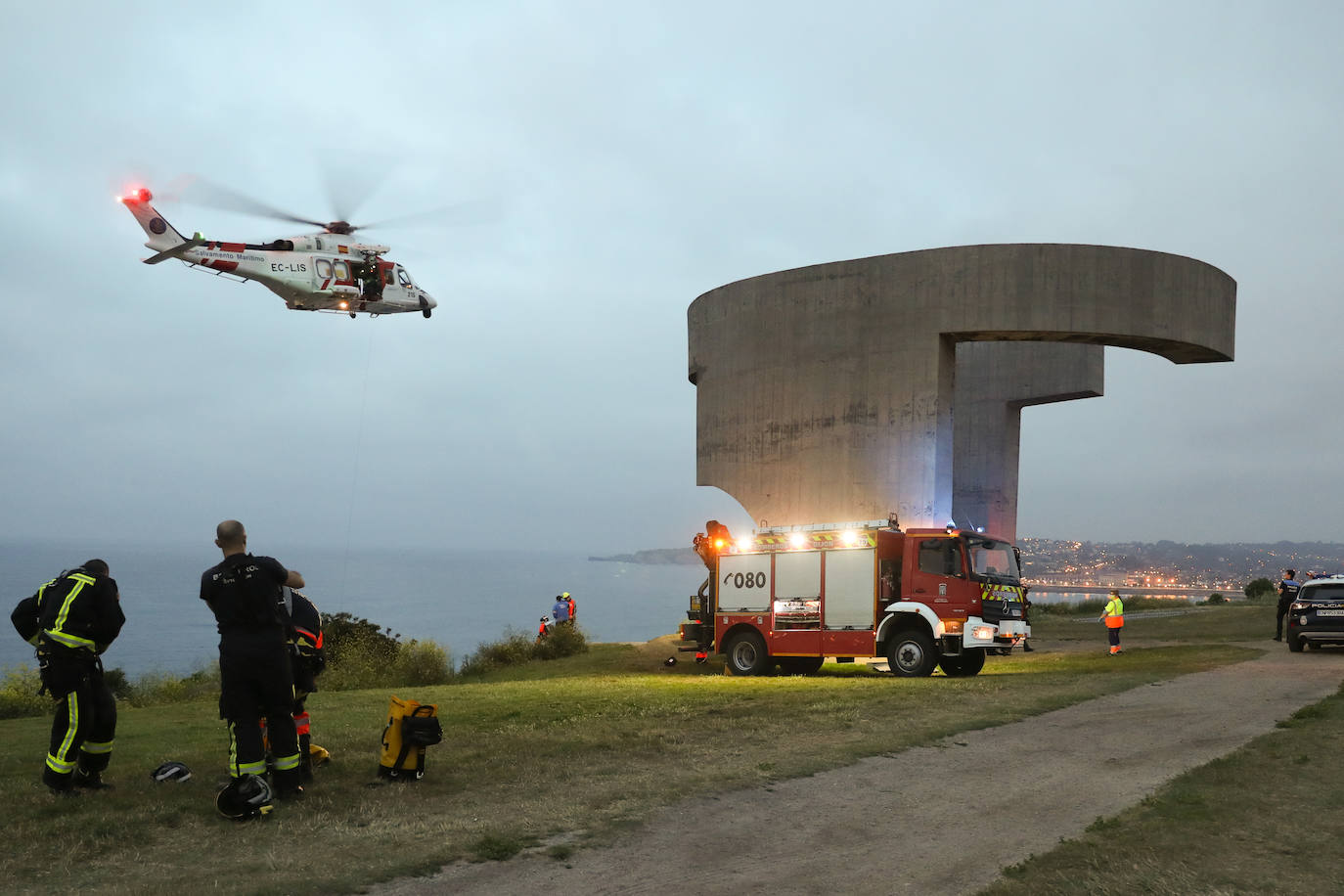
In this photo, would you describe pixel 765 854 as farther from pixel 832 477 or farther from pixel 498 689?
pixel 832 477

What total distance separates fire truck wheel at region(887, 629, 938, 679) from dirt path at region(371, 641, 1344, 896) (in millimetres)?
6112

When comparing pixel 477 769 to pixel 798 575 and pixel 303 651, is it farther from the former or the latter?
pixel 798 575

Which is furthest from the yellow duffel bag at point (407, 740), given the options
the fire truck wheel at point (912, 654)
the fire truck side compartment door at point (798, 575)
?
the fire truck side compartment door at point (798, 575)

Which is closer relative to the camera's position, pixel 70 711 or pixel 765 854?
pixel 765 854

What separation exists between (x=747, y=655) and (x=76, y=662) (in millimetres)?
14247

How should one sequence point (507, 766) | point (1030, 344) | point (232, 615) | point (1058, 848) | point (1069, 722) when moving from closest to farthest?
1. point (1058, 848)
2. point (232, 615)
3. point (507, 766)
4. point (1069, 722)
5. point (1030, 344)

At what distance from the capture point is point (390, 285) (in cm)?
2714

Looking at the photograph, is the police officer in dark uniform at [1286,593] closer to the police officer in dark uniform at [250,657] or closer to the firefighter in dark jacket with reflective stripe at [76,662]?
the police officer in dark uniform at [250,657]

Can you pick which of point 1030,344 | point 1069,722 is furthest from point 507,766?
point 1030,344

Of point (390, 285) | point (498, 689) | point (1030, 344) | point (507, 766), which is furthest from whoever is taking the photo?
point (1030, 344)

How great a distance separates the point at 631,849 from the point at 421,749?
2.46 metres

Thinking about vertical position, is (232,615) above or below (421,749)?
above

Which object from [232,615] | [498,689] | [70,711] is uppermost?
[232,615]

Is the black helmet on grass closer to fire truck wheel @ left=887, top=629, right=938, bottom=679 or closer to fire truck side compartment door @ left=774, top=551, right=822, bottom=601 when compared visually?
fire truck wheel @ left=887, top=629, right=938, bottom=679
